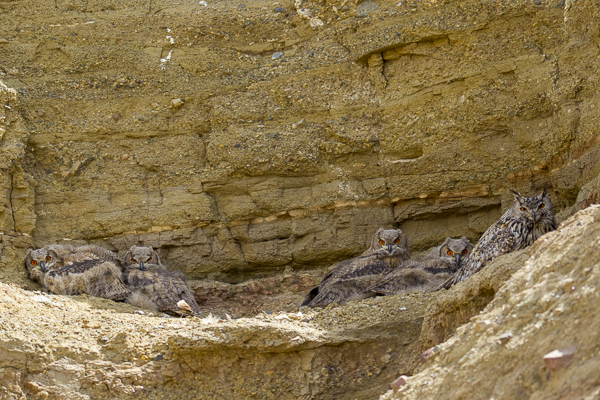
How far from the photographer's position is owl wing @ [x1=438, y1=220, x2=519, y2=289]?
6.76 m

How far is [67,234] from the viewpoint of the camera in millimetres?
8906

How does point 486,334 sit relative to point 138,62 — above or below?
below

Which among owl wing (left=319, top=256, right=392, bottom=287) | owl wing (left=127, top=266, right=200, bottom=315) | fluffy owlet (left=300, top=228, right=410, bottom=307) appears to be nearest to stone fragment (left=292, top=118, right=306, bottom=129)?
fluffy owlet (left=300, top=228, right=410, bottom=307)

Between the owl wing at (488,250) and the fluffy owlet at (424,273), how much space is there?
277 mm

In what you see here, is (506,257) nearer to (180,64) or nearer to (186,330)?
(186,330)

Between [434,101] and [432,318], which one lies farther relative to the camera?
[434,101]

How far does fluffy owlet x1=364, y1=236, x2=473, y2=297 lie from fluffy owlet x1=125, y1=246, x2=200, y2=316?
186 cm

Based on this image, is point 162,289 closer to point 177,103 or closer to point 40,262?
point 40,262

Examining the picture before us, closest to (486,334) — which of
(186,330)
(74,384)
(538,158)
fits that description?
(186,330)

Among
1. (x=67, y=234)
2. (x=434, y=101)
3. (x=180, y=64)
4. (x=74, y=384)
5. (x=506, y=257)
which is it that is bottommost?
(x=74, y=384)

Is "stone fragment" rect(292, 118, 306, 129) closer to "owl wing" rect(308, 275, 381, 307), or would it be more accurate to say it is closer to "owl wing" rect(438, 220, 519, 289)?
"owl wing" rect(308, 275, 381, 307)

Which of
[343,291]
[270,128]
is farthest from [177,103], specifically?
[343,291]

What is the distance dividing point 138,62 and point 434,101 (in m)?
3.78

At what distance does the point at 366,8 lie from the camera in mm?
9227
